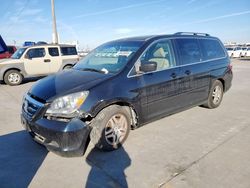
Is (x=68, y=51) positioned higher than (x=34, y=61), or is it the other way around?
(x=68, y=51)

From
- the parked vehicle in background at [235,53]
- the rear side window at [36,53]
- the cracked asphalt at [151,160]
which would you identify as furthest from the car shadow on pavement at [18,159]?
the parked vehicle in background at [235,53]

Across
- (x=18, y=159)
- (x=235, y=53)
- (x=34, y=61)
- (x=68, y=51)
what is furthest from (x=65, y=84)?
(x=235, y=53)

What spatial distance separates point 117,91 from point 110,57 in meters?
1.06

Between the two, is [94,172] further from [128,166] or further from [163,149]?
[163,149]

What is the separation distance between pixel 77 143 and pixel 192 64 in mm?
2983

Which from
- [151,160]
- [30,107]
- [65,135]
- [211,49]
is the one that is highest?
[211,49]

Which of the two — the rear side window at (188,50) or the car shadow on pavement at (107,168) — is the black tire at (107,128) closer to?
the car shadow on pavement at (107,168)

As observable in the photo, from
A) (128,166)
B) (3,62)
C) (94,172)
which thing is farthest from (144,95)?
(3,62)

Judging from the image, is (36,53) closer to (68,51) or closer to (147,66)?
(68,51)

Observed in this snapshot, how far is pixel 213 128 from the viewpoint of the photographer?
4.56 m

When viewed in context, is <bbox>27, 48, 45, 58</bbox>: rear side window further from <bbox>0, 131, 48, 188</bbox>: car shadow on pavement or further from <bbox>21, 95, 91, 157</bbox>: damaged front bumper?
<bbox>21, 95, 91, 157</bbox>: damaged front bumper

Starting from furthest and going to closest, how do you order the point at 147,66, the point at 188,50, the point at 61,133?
the point at 188,50, the point at 147,66, the point at 61,133

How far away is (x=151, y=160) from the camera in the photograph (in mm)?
3348

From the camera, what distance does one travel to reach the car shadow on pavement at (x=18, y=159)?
2.94 meters
